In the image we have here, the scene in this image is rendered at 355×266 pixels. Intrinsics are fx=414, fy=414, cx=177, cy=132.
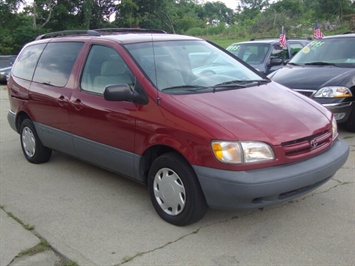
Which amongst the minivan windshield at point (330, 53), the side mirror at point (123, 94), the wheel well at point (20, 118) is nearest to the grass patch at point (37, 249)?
the side mirror at point (123, 94)

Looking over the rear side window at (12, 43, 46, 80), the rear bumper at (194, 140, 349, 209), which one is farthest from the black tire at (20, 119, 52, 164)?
the rear bumper at (194, 140, 349, 209)

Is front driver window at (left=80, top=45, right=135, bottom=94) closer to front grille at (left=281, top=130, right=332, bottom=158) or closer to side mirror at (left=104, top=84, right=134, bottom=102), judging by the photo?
side mirror at (left=104, top=84, right=134, bottom=102)

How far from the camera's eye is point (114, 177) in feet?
16.5

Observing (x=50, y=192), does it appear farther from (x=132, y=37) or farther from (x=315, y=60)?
(x=315, y=60)

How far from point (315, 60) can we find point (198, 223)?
4.97 m

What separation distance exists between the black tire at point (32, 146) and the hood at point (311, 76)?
388cm

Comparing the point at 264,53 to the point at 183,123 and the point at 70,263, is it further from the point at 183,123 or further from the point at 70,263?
the point at 70,263

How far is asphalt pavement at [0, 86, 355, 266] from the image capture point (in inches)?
125

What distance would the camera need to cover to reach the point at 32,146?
5719 millimetres

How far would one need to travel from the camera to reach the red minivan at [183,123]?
10.6 feet

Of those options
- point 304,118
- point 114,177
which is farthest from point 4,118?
point 304,118

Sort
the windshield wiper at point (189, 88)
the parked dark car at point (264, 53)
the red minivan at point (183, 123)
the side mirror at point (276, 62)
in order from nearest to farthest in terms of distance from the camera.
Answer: the red minivan at point (183, 123) → the windshield wiper at point (189, 88) → the side mirror at point (276, 62) → the parked dark car at point (264, 53)

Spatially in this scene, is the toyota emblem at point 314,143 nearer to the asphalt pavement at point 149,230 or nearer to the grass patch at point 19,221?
the asphalt pavement at point 149,230

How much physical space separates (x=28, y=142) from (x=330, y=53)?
5417mm
